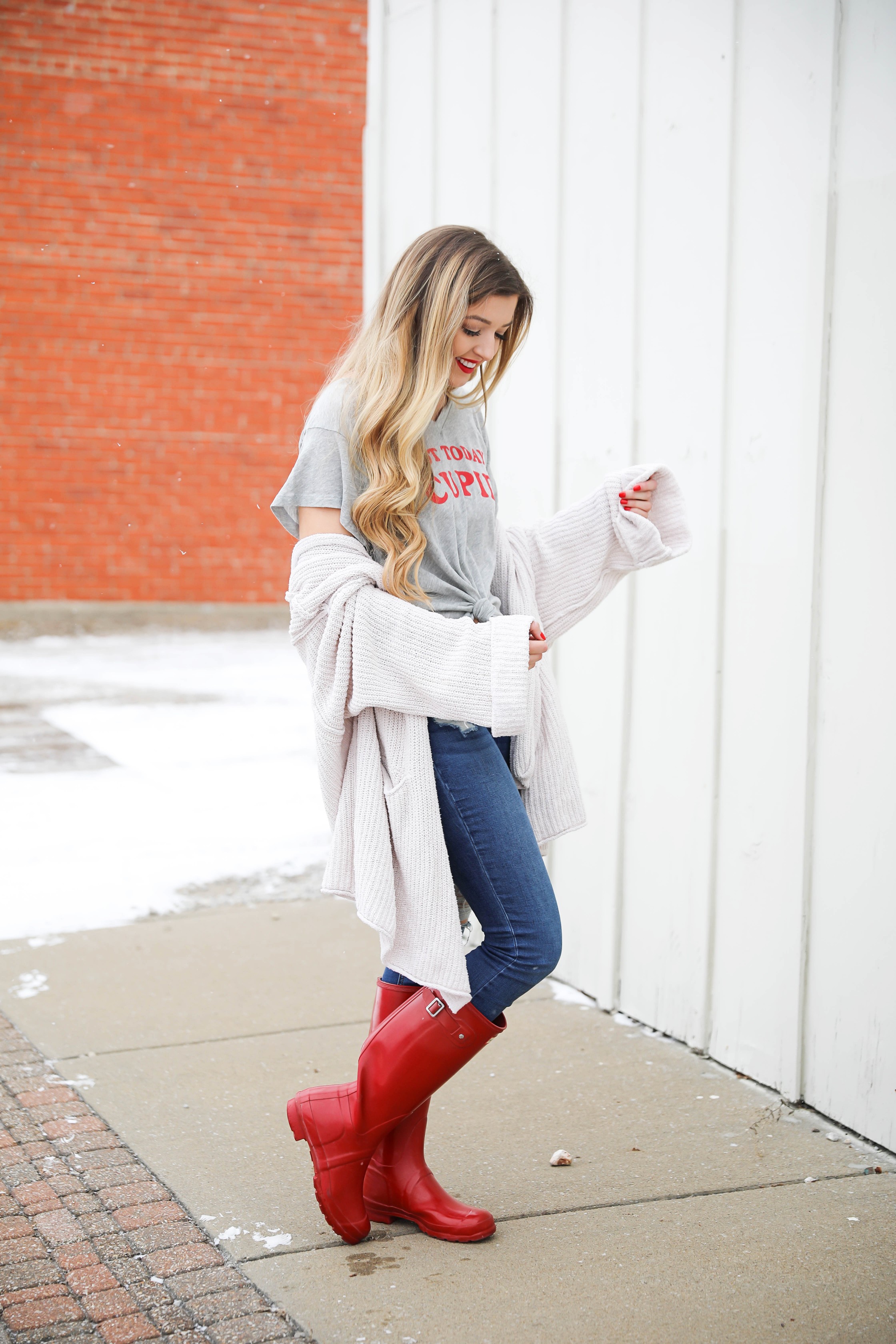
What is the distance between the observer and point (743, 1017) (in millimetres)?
3408

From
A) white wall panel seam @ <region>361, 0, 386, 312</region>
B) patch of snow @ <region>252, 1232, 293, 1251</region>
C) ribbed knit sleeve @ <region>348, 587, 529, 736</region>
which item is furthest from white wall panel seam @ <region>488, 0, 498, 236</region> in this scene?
patch of snow @ <region>252, 1232, 293, 1251</region>

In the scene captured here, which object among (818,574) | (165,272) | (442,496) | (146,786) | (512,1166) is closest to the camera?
(442,496)

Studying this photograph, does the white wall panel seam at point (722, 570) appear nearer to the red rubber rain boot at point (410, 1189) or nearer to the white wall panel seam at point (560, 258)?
the white wall panel seam at point (560, 258)

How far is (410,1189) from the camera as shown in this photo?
2641mm

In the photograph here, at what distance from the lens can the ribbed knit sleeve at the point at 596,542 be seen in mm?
2770

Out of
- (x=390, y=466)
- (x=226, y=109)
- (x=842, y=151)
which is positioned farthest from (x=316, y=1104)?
(x=226, y=109)

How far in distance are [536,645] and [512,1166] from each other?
4.31 feet

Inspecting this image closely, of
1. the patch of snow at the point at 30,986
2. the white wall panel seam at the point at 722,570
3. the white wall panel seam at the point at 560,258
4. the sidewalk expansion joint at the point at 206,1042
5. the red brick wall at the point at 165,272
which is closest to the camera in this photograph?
the white wall panel seam at the point at 722,570

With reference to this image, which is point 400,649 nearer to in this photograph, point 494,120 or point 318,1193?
point 318,1193

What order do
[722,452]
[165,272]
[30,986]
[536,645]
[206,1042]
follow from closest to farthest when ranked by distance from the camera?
[536,645] → [722,452] → [206,1042] → [30,986] → [165,272]

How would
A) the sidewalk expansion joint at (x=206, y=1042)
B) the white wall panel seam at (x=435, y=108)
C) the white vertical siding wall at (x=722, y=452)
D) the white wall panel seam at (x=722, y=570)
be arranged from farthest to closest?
the white wall panel seam at (x=435, y=108) < the sidewalk expansion joint at (x=206, y=1042) < the white wall panel seam at (x=722, y=570) < the white vertical siding wall at (x=722, y=452)

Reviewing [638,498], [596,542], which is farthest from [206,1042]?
[638,498]

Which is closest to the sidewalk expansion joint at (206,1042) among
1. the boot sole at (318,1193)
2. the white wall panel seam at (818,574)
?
the boot sole at (318,1193)

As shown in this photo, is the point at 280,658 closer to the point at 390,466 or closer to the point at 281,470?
the point at 281,470
